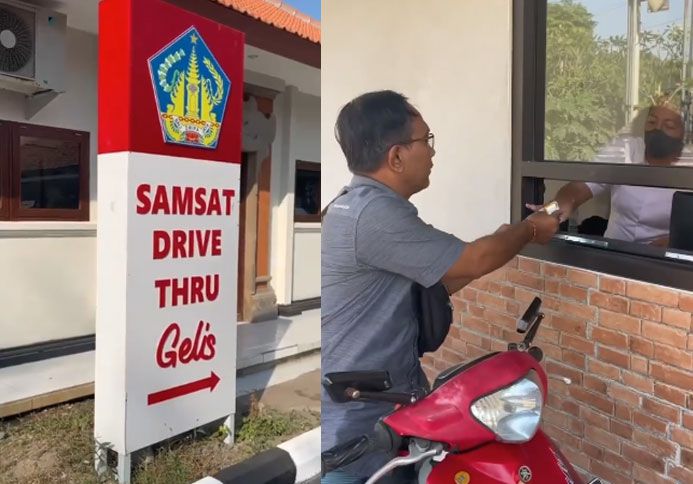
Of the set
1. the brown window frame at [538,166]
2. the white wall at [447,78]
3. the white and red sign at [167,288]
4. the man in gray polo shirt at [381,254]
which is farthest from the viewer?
the white and red sign at [167,288]

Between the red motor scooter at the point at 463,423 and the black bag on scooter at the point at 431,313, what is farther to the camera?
the black bag on scooter at the point at 431,313

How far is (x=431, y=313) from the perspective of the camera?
1.35m

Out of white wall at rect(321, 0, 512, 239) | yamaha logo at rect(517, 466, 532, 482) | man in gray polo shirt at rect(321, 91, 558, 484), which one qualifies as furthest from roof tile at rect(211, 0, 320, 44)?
yamaha logo at rect(517, 466, 532, 482)

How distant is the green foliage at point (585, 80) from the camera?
5.95 feet

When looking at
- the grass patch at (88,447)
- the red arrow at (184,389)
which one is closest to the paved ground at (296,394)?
the grass patch at (88,447)

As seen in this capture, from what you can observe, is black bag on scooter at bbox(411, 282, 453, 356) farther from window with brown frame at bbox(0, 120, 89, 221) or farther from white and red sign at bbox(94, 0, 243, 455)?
window with brown frame at bbox(0, 120, 89, 221)

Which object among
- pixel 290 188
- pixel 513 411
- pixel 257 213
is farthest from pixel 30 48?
pixel 513 411

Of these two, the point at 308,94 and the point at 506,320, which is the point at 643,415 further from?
the point at 308,94

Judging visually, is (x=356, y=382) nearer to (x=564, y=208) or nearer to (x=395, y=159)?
(x=395, y=159)

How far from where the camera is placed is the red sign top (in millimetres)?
2338

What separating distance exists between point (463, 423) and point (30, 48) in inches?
109

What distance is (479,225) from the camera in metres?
1.72

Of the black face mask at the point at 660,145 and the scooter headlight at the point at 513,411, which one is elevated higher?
the black face mask at the point at 660,145

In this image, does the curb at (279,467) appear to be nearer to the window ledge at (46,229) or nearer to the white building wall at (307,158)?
the white building wall at (307,158)
